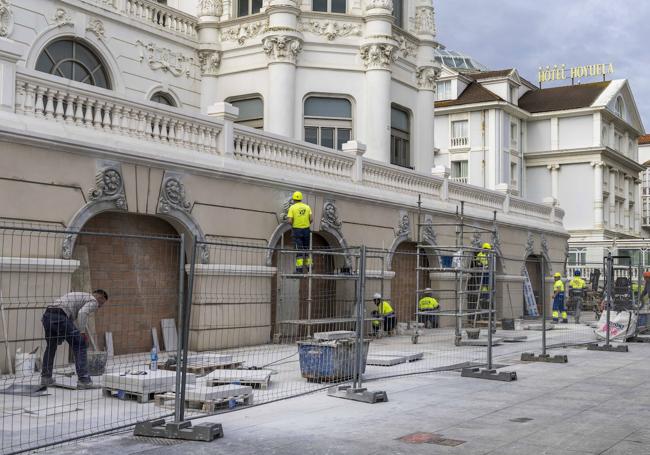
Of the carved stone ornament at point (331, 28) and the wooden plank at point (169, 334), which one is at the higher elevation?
the carved stone ornament at point (331, 28)

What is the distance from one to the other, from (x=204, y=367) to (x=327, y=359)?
6.39 feet

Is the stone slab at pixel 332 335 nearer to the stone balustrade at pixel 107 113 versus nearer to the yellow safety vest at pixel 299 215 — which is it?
the yellow safety vest at pixel 299 215

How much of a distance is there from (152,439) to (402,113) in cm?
2114

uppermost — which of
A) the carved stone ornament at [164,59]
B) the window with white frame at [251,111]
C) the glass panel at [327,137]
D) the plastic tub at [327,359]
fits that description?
the carved stone ornament at [164,59]

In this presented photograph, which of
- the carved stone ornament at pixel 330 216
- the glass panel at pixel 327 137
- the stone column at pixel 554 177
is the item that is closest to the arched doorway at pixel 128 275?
the carved stone ornament at pixel 330 216

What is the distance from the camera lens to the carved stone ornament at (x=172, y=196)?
15836mm

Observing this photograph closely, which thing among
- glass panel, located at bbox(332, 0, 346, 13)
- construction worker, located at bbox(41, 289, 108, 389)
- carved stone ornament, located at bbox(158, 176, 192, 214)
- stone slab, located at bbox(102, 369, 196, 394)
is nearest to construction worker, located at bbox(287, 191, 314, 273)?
carved stone ornament, located at bbox(158, 176, 192, 214)

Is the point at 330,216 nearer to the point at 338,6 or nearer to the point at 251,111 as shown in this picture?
the point at 251,111

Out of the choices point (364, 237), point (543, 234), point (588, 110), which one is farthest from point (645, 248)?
point (364, 237)

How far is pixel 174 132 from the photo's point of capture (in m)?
16.5

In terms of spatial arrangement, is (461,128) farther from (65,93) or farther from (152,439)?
(152,439)

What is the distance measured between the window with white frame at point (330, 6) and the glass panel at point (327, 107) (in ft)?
9.02

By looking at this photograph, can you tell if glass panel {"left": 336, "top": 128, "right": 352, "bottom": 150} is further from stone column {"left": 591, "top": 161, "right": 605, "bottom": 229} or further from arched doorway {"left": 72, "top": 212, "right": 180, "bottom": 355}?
stone column {"left": 591, "top": 161, "right": 605, "bottom": 229}

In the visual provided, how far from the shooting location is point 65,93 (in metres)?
14.2
